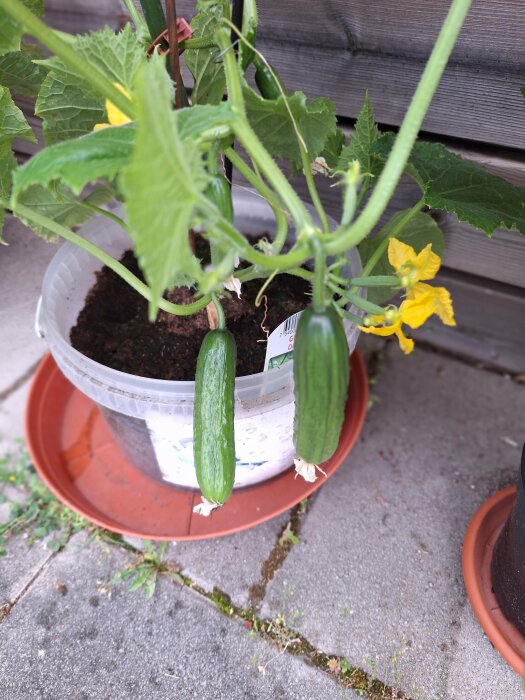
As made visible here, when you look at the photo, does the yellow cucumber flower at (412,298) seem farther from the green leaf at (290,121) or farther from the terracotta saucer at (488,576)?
the terracotta saucer at (488,576)

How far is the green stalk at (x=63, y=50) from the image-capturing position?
61cm

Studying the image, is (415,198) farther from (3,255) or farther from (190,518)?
(3,255)

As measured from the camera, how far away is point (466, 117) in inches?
44.4

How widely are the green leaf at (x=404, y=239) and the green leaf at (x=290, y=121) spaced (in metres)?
0.23

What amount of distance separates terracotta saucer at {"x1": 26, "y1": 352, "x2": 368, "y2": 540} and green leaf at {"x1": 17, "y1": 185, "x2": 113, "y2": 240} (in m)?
0.42

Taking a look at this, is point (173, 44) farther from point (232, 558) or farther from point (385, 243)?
point (232, 558)


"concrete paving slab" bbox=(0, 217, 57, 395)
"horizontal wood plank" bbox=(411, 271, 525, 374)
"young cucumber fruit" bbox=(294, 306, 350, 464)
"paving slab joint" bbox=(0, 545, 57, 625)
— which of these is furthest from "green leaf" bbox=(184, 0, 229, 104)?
"paving slab joint" bbox=(0, 545, 57, 625)

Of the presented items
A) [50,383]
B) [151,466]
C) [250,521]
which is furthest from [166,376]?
[50,383]

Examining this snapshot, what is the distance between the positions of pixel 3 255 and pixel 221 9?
92 cm

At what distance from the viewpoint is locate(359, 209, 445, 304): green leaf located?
1106 millimetres

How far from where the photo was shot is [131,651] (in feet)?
3.50

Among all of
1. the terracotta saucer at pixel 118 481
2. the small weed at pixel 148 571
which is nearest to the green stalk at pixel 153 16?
the terracotta saucer at pixel 118 481

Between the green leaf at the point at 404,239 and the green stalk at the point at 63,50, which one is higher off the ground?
the green stalk at the point at 63,50

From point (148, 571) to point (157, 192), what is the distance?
0.89 meters
